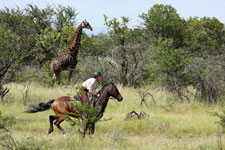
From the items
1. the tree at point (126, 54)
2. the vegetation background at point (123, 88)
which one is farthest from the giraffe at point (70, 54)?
the tree at point (126, 54)

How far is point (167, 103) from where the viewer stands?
1297 cm

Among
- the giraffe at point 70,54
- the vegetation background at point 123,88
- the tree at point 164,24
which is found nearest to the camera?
the vegetation background at point 123,88

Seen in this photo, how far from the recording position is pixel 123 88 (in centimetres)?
1725

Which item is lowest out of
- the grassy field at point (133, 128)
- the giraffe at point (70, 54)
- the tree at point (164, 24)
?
the grassy field at point (133, 128)

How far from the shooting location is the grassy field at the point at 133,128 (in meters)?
7.07

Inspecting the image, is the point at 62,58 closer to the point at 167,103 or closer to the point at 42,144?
the point at 167,103

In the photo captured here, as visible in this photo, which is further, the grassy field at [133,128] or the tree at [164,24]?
the tree at [164,24]

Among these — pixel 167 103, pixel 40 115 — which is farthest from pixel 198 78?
pixel 40 115

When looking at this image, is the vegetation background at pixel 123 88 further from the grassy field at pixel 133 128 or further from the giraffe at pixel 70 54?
the giraffe at pixel 70 54

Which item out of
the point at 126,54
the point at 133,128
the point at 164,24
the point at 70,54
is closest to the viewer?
the point at 133,128

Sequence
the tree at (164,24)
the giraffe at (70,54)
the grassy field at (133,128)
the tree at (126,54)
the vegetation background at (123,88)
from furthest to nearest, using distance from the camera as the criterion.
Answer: the tree at (164,24)
the tree at (126,54)
the giraffe at (70,54)
the vegetation background at (123,88)
the grassy field at (133,128)

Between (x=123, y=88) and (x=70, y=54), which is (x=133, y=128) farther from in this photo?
(x=123, y=88)

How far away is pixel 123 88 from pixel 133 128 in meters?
7.90

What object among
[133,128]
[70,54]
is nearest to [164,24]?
[70,54]
